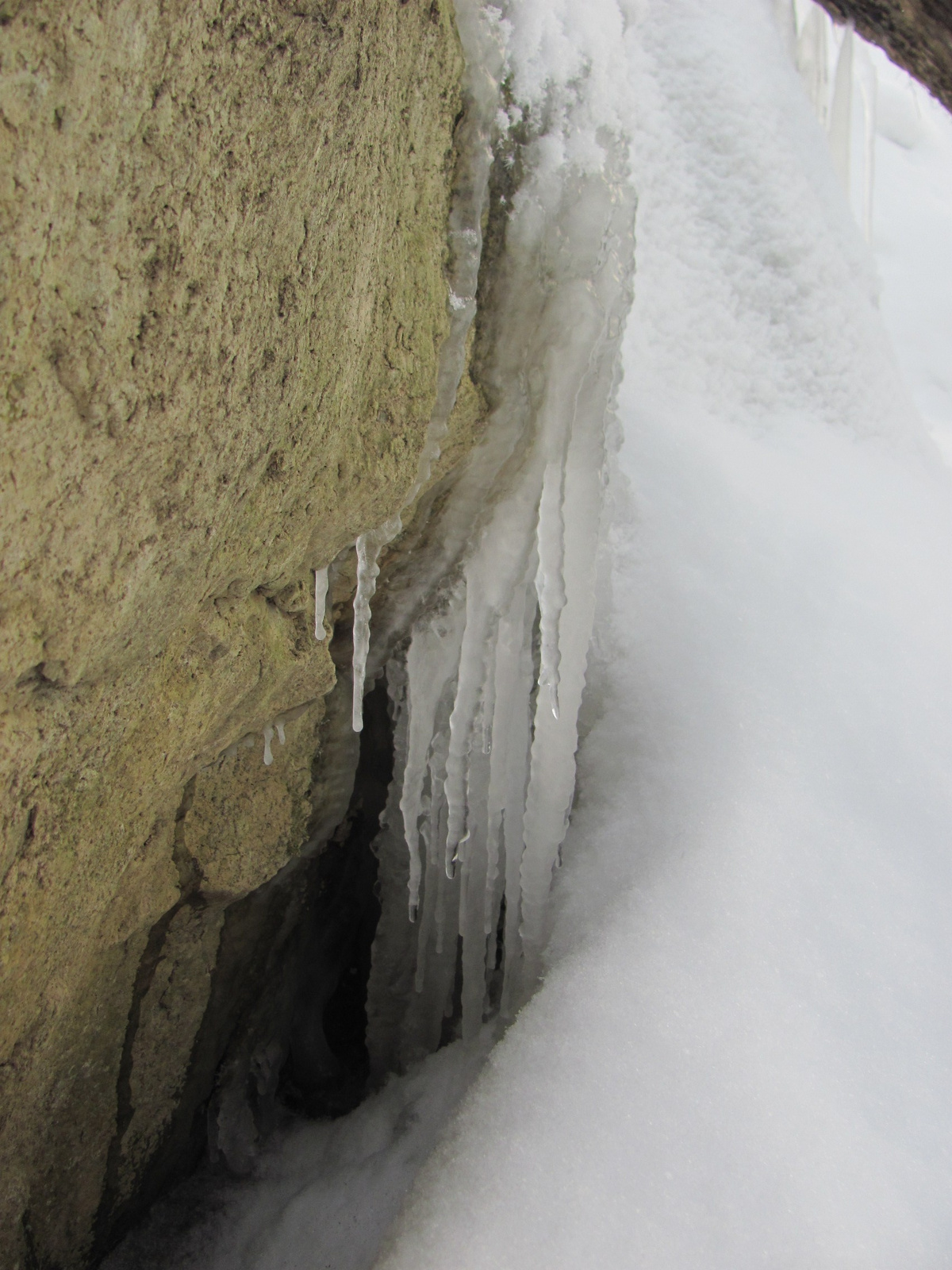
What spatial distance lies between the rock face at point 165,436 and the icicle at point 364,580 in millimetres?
46

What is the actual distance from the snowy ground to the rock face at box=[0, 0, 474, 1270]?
381mm

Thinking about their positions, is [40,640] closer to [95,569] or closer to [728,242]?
[95,569]

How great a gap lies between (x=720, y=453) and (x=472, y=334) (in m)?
0.62

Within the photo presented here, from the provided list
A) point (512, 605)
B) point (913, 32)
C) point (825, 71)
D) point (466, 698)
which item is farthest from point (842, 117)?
point (466, 698)

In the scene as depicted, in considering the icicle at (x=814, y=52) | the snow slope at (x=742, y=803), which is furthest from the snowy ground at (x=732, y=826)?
the icicle at (x=814, y=52)

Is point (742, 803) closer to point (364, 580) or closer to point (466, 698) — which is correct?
point (466, 698)

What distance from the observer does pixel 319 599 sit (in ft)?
3.22

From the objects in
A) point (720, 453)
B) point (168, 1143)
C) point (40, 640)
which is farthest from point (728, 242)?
point (168, 1143)

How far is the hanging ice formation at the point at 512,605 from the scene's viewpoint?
3.24 feet

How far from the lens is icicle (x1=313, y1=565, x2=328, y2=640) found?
97 centimetres

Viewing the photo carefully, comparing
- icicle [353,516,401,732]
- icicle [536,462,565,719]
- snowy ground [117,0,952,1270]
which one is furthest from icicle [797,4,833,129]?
icicle [353,516,401,732]

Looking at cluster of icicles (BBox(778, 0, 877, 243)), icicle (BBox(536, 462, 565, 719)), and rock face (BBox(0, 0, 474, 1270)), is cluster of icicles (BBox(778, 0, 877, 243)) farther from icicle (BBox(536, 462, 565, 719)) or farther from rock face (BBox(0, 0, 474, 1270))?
rock face (BBox(0, 0, 474, 1270))

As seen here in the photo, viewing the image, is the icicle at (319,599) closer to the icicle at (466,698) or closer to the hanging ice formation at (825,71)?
the icicle at (466,698)

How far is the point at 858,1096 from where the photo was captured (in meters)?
0.88
